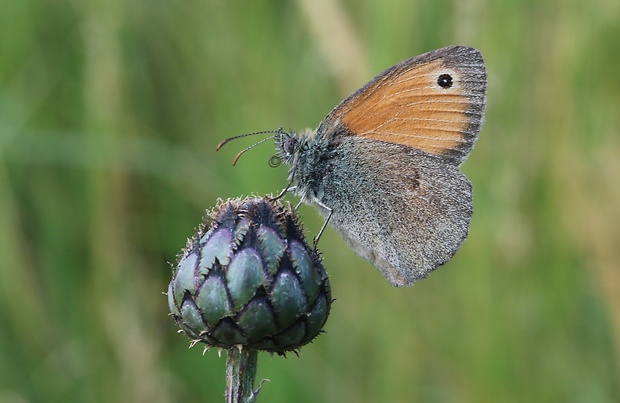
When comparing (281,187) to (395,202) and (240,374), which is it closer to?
(395,202)

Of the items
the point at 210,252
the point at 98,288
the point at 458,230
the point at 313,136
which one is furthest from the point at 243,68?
the point at 210,252

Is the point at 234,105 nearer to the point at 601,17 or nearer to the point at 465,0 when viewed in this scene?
the point at 465,0

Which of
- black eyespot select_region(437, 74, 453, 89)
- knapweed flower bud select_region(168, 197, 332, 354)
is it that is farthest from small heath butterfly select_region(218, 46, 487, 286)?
knapweed flower bud select_region(168, 197, 332, 354)

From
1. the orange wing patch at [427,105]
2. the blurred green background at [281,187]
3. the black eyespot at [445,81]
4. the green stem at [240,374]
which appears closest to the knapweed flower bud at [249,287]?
the green stem at [240,374]

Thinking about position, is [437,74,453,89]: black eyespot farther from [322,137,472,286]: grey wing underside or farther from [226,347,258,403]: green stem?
[226,347,258,403]: green stem

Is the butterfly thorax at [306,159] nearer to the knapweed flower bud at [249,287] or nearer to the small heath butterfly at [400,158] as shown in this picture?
the small heath butterfly at [400,158]

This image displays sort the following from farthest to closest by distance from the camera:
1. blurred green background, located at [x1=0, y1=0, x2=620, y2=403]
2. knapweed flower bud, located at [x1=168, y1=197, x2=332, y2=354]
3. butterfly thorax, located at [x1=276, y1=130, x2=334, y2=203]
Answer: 1. blurred green background, located at [x1=0, y1=0, x2=620, y2=403]
2. butterfly thorax, located at [x1=276, y1=130, x2=334, y2=203]
3. knapweed flower bud, located at [x1=168, y1=197, x2=332, y2=354]

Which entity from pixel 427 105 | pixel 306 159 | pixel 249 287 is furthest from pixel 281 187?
pixel 249 287
